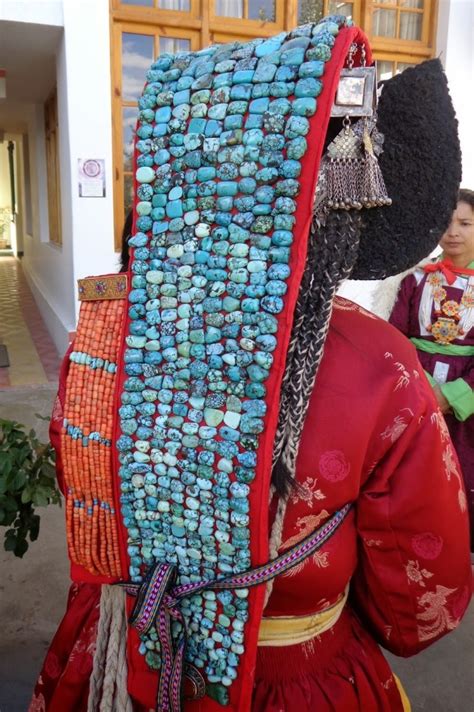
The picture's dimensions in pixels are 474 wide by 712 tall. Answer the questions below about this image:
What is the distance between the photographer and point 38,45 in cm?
562

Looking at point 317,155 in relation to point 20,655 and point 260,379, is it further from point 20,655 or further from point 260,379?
point 20,655

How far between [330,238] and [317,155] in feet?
0.42

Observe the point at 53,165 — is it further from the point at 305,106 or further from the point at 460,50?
the point at 305,106

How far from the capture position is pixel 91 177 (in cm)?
539

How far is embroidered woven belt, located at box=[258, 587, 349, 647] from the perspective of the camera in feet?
3.77

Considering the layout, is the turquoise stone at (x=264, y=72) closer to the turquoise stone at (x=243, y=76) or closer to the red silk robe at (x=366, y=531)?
the turquoise stone at (x=243, y=76)

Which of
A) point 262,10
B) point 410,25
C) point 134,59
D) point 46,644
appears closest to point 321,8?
point 262,10

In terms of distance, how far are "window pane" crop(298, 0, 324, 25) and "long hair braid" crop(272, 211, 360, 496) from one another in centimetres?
558

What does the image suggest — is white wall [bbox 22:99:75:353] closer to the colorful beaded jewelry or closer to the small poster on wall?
the small poster on wall

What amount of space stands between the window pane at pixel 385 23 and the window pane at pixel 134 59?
217 cm

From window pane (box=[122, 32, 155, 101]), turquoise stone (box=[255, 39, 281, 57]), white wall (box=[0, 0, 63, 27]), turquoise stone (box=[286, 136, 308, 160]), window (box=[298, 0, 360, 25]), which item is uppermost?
window (box=[298, 0, 360, 25])

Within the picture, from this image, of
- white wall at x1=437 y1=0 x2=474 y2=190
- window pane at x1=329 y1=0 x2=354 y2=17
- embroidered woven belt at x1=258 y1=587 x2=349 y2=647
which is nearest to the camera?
embroidered woven belt at x1=258 y1=587 x2=349 y2=647

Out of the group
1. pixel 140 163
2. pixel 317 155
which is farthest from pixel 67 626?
pixel 317 155

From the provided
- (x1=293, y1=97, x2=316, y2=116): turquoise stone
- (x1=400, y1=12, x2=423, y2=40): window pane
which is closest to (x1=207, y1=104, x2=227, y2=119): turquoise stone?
(x1=293, y1=97, x2=316, y2=116): turquoise stone
